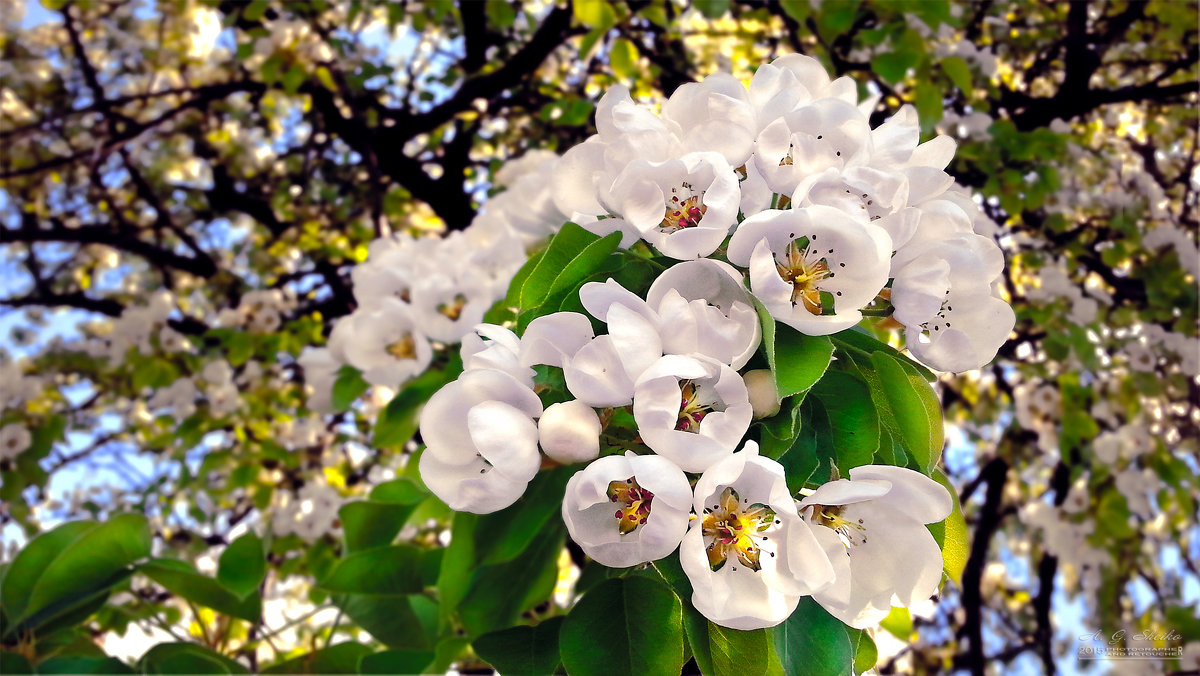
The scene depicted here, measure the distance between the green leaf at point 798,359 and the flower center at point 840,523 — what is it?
7 centimetres

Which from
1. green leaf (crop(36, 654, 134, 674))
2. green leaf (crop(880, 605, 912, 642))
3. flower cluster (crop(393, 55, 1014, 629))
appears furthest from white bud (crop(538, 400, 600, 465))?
green leaf (crop(36, 654, 134, 674))

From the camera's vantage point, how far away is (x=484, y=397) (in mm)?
431

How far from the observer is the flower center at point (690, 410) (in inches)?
16.6

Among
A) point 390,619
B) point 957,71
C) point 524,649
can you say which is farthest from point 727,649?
point 957,71

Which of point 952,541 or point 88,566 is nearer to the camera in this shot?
point 952,541

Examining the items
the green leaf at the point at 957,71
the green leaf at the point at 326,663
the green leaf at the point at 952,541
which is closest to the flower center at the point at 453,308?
the green leaf at the point at 326,663

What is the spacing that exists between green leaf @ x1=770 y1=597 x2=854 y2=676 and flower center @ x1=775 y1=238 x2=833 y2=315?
17 centimetres

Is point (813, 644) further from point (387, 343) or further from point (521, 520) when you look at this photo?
point (387, 343)

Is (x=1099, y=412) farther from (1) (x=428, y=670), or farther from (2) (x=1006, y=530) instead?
(1) (x=428, y=670)

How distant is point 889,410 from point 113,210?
10.8 ft

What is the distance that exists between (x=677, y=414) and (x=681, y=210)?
0.49 ft

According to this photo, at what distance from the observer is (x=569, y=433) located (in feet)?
1.32

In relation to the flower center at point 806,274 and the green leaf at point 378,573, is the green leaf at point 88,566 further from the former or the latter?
the flower center at point 806,274

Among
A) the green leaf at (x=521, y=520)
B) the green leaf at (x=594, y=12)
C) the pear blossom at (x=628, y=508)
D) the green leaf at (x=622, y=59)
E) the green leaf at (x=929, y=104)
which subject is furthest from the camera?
the green leaf at (x=622, y=59)
